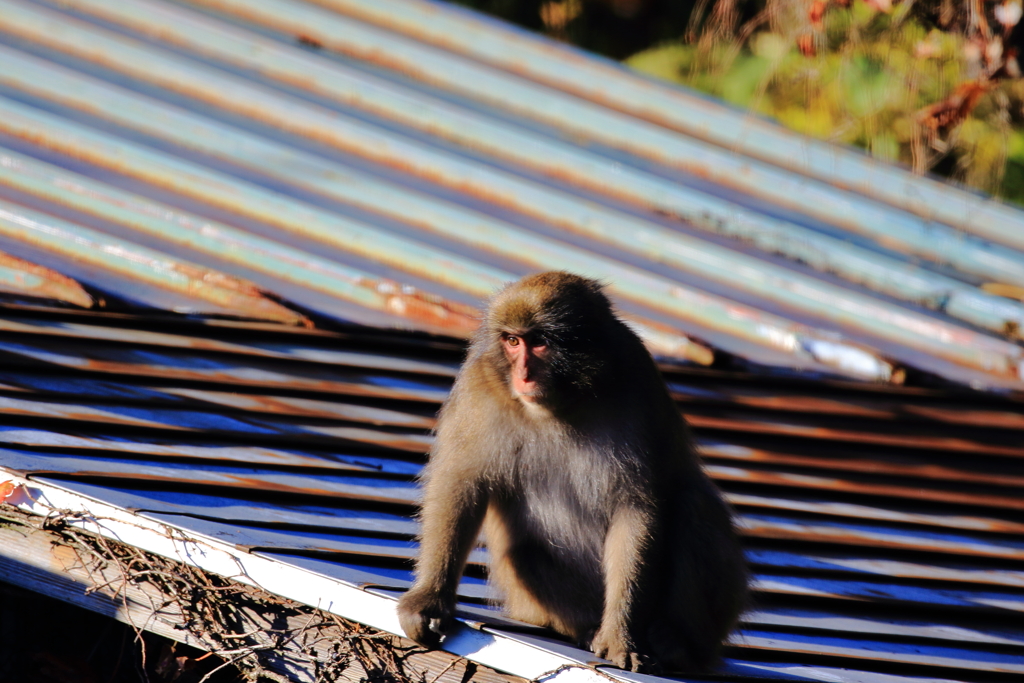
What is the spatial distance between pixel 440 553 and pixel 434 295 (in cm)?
198

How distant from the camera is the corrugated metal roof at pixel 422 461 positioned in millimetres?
3299

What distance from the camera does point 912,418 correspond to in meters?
4.88

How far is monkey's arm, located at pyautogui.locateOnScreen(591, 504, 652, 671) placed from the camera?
295cm

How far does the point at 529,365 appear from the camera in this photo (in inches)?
127

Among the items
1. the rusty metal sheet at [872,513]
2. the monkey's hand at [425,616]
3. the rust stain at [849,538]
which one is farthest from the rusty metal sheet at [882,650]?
the monkey's hand at [425,616]

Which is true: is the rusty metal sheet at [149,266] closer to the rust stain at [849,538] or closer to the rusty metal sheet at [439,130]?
the rusty metal sheet at [439,130]

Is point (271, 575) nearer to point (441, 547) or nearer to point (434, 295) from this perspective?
point (441, 547)

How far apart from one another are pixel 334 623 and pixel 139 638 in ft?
2.06

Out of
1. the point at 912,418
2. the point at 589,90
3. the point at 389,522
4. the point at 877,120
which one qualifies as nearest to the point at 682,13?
the point at 877,120

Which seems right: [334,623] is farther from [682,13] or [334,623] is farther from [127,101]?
[682,13]

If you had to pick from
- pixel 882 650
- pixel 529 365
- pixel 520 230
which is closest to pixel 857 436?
pixel 882 650

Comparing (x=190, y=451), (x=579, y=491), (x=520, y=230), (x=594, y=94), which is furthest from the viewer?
(x=594, y=94)

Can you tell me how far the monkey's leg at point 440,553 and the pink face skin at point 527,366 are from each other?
31cm

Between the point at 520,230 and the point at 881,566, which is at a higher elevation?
the point at 520,230
